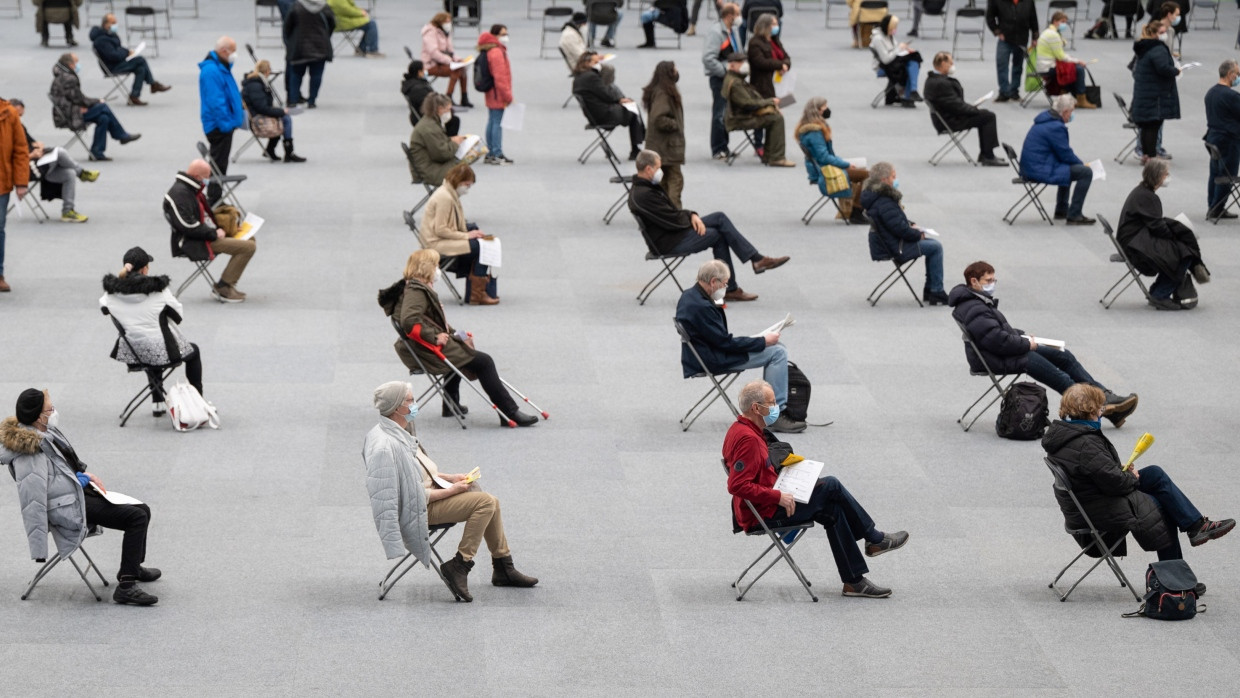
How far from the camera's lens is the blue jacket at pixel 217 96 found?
16.4 m

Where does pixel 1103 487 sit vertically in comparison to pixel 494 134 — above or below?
below

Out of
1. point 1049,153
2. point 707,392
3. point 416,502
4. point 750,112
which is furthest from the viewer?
point 750,112

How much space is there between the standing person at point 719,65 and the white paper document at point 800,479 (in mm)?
11428

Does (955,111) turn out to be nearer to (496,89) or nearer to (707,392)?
(496,89)

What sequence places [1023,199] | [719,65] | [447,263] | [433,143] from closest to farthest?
1. [447,263]
2. [433,143]
3. [1023,199]
4. [719,65]

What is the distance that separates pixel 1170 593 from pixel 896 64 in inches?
601

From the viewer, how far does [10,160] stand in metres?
13.8

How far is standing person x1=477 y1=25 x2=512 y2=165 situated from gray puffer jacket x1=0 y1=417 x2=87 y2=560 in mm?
11440

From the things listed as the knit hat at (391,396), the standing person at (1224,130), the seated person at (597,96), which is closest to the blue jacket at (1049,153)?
the standing person at (1224,130)

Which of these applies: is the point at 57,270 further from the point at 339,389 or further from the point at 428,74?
the point at 428,74

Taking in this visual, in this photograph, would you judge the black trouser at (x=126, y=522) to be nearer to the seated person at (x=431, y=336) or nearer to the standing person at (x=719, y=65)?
the seated person at (x=431, y=336)

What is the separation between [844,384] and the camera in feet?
38.4

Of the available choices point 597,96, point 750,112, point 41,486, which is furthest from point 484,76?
point 41,486

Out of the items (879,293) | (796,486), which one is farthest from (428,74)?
(796,486)
